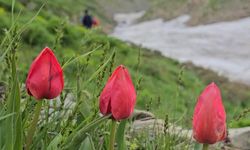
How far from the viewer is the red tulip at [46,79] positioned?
2086mm

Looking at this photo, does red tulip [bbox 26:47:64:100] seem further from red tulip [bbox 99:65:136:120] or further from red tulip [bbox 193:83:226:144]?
red tulip [bbox 193:83:226:144]

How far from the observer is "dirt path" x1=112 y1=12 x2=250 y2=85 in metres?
30.5

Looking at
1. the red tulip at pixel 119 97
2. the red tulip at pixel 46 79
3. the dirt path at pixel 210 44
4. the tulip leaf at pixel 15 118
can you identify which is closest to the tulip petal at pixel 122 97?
the red tulip at pixel 119 97

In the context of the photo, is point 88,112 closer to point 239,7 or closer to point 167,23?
point 239,7

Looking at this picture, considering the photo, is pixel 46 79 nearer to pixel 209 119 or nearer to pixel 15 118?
pixel 15 118

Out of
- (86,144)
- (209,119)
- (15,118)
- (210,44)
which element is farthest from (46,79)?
(210,44)

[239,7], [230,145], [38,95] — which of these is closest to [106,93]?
[38,95]

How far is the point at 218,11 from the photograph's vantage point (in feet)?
168

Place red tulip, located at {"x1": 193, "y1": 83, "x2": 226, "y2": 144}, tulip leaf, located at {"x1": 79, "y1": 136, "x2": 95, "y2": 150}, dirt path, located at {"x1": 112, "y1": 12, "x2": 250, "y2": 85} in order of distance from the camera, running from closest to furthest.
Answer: red tulip, located at {"x1": 193, "y1": 83, "x2": 226, "y2": 144} < tulip leaf, located at {"x1": 79, "y1": 136, "x2": 95, "y2": 150} < dirt path, located at {"x1": 112, "y1": 12, "x2": 250, "y2": 85}

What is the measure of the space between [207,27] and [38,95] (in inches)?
1817

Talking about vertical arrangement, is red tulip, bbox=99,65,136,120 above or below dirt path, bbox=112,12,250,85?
below

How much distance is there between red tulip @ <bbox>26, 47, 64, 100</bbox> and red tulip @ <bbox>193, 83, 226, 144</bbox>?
1.62 feet

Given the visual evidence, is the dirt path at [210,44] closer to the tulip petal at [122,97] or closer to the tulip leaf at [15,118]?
the tulip petal at [122,97]

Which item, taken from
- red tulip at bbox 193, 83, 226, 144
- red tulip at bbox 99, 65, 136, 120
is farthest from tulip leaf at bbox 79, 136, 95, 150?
red tulip at bbox 193, 83, 226, 144
